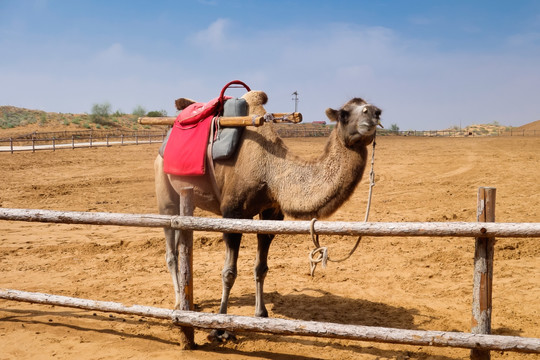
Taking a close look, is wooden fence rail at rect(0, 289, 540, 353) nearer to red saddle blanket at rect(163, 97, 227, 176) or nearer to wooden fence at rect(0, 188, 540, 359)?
wooden fence at rect(0, 188, 540, 359)

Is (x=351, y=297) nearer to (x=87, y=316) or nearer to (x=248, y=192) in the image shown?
(x=248, y=192)

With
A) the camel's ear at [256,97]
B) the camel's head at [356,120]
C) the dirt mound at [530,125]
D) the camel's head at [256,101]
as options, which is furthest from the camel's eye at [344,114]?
the dirt mound at [530,125]

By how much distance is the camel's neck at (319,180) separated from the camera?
174 inches

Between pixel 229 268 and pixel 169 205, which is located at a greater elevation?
pixel 169 205

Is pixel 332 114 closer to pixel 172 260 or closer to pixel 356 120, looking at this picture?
pixel 356 120

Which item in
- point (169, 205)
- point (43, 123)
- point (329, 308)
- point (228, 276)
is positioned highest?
point (43, 123)

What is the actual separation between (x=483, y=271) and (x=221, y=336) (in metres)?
2.76

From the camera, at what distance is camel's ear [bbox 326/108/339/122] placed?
14.8ft

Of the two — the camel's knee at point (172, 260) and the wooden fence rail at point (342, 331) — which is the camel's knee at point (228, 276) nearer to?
the wooden fence rail at point (342, 331)

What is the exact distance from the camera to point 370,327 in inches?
147

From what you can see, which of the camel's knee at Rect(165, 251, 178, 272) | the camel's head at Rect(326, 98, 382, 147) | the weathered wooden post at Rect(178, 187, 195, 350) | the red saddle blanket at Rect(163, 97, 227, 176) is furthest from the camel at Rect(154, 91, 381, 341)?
the camel's knee at Rect(165, 251, 178, 272)

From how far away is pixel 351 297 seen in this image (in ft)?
20.4

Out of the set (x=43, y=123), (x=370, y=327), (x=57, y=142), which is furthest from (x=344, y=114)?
(x=43, y=123)

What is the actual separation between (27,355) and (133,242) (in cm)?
467
